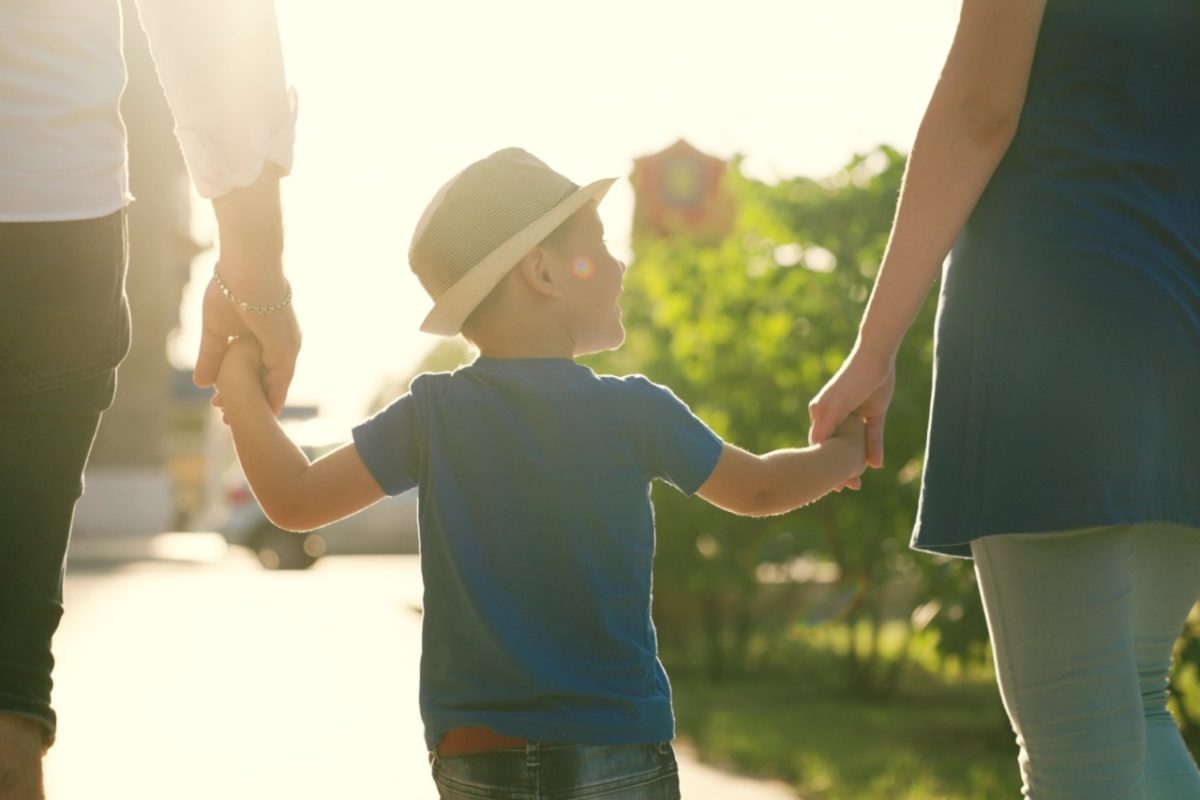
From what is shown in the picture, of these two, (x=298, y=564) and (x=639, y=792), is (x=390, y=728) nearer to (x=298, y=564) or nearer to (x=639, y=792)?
(x=639, y=792)

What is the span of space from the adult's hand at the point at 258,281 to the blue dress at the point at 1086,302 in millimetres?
1074

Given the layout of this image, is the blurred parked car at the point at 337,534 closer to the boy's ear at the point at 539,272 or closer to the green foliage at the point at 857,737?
the green foliage at the point at 857,737

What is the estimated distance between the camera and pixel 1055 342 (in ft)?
8.48

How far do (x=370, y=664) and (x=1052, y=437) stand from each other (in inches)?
387

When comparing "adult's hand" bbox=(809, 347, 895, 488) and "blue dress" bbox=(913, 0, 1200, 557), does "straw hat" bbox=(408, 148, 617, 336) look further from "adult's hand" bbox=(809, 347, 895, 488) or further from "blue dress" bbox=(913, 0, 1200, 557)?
"blue dress" bbox=(913, 0, 1200, 557)

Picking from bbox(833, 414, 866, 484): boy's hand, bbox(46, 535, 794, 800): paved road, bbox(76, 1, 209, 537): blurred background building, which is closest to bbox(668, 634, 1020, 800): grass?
bbox(46, 535, 794, 800): paved road

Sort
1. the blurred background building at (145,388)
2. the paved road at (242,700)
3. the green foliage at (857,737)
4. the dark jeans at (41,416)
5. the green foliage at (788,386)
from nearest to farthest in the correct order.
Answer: the dark jeans at (41,416), the paved road at (242,700), the green foliage at (857,737), the green foliage at (788,386), the blurred background building at (145,388)

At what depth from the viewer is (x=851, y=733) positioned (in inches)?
358

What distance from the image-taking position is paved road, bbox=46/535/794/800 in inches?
282

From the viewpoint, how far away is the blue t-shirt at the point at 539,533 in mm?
2674

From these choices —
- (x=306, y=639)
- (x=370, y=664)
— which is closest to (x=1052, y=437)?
(x=370, y=664)

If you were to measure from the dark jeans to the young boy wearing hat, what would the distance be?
37cm

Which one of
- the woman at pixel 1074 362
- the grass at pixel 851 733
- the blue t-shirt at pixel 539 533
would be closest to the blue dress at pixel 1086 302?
the woman at pixel 1074 362

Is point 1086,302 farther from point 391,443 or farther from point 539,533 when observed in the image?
point 391,443
